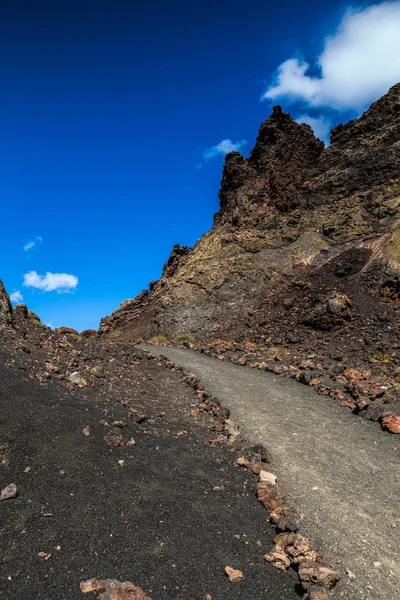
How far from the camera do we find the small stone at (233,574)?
450cm

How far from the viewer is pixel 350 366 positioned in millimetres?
15625

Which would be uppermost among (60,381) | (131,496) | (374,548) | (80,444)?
(60,381)

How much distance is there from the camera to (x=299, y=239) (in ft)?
96.9

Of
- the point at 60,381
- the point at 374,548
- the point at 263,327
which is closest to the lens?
the point at 374,548

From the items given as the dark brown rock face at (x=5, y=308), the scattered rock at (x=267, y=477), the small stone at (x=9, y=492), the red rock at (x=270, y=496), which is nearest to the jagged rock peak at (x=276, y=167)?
the dark brown rock face at (x=5, y=308)

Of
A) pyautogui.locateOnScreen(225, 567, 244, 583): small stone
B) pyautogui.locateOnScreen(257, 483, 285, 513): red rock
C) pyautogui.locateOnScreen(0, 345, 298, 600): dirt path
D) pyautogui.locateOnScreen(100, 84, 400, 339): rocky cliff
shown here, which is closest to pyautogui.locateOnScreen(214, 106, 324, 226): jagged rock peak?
pyautogui.locateOnScreen(100, 84, 400, 339): rocky cliff

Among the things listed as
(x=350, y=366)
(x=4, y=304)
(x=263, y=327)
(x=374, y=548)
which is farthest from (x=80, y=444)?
(x=263, y=327)

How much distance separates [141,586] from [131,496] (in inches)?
60.4

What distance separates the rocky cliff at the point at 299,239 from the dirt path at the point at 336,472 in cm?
1057

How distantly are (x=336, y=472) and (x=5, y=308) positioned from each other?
1351 centimetres

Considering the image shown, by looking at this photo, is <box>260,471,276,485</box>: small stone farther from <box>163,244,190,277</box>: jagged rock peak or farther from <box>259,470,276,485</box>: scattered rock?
<box>163,244,190,277</box>: jagged rock peak

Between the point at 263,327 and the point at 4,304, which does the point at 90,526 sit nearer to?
the point at 4,304

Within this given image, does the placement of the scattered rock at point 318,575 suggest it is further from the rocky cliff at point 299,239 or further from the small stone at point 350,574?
the rocky cliff at point 299,239

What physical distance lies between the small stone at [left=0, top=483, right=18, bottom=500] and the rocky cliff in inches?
731
